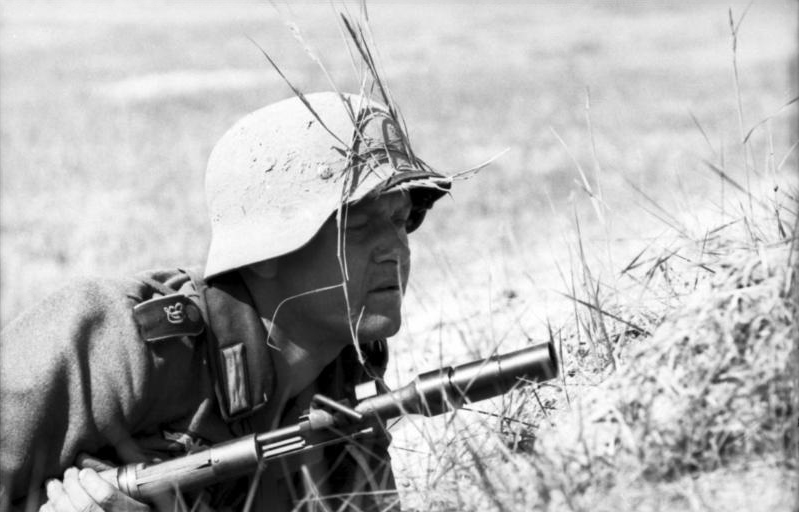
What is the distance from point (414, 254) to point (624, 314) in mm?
4588

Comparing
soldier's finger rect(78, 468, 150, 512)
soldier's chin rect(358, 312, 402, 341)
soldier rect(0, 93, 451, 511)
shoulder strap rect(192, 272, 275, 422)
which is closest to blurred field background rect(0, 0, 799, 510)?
soldier's chin rect(358, 312, 402, 341)

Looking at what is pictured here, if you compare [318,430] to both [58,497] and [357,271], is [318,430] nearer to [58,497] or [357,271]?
[357,271]

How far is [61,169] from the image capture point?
10461 mm

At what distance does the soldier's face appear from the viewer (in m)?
3.32

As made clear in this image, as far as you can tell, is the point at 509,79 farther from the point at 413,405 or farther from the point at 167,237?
the point at 413,405

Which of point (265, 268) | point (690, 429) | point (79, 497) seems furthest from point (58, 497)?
point (690, 429)

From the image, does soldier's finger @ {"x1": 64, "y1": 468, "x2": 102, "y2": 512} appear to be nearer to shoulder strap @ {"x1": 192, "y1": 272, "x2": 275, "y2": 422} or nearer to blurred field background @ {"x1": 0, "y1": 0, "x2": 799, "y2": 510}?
shoulder strap @ {"x1": 192, "y1": 272, "x2": 275, "y2": 422}

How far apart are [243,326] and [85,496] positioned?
0.65 m

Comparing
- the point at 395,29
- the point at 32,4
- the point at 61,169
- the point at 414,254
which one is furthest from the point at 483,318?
the point at 32,4

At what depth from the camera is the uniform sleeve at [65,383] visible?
300 cm

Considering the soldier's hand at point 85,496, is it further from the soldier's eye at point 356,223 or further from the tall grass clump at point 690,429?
the soldier's eye at point 356,223

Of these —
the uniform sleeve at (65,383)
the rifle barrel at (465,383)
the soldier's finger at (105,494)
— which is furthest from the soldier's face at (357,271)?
the soldier's finger at (105,494)

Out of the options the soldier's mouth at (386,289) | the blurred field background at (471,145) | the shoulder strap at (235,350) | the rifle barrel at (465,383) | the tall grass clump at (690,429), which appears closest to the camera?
the tall grass clump at (690,429)

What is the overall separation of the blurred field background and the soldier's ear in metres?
0.55
